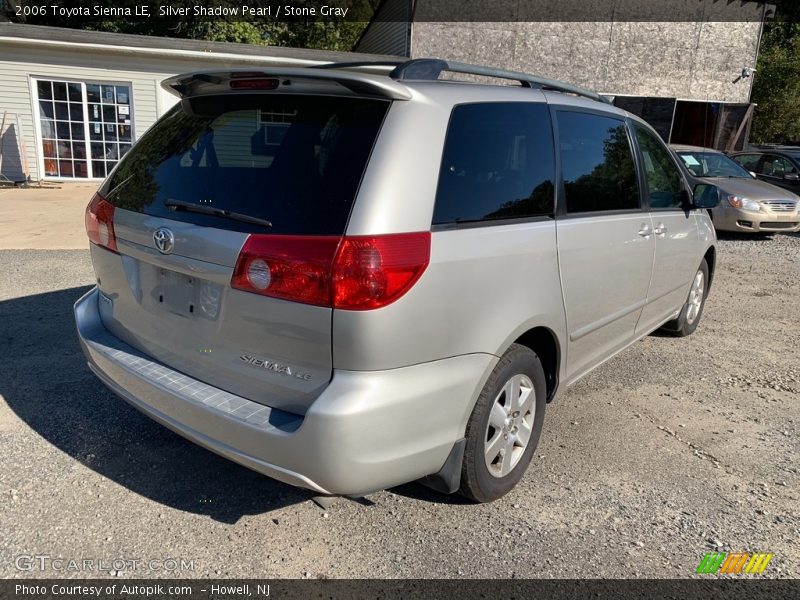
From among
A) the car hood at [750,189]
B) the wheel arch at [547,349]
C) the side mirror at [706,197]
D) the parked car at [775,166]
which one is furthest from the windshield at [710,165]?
the wheel arch at [547,349]

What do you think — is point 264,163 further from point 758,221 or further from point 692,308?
point 758,221

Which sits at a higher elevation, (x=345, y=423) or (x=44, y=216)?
(x=345, y=423)

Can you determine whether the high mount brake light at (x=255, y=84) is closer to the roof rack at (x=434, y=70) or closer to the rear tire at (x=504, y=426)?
the roof rack at (x=434, y=70)

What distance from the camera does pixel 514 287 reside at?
260cm

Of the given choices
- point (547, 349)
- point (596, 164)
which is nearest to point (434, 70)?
point (596, 164)

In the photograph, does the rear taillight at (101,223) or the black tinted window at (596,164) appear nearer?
the rear taillight at (101,223)

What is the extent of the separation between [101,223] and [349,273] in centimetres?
150

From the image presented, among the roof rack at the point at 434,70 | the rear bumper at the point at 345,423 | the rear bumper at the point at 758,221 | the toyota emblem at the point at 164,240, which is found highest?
the roof rack at the point at 434,70

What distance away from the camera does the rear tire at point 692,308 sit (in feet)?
17.3

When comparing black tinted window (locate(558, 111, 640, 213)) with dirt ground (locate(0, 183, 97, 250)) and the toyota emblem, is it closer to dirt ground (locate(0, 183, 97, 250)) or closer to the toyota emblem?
the toyota emblem

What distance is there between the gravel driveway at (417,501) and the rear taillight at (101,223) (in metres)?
1.09

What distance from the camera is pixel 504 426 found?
109 inches

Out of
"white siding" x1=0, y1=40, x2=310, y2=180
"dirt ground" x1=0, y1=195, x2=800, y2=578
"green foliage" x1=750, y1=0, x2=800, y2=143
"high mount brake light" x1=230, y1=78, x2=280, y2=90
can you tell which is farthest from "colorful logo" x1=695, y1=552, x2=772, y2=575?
"green foliage" x1=750, y1=0, x2=800, y2=143

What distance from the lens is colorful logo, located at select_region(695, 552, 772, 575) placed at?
2.54 meters
